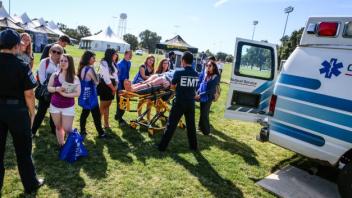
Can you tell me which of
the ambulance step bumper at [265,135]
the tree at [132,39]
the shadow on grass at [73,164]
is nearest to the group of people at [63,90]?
the shadow on grass at [73,164]

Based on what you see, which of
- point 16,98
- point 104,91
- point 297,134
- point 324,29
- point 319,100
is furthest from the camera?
point 104,91

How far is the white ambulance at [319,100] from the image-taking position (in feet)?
13.3

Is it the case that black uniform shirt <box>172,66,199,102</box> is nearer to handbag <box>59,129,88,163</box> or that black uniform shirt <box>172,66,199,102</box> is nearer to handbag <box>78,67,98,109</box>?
handbag <box>78,67,98,109</box>

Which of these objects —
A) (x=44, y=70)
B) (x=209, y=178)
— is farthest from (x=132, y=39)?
(x=209, y=178)

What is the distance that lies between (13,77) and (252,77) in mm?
4214

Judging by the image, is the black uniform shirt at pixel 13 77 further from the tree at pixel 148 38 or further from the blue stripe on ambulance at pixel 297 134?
the tree at pixel 148 38

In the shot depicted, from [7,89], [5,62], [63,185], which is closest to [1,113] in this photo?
[7,89]

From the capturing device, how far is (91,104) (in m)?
5.49

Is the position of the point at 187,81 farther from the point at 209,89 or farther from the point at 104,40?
the point at 104,40

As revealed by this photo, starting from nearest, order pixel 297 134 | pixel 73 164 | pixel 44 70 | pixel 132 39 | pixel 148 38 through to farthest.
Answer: pixel 297 134, pixel 73 164, pixel 44 70, pixel 132 39, pixel 148 38

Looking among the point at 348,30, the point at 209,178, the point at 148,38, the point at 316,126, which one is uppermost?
the point at 148,38

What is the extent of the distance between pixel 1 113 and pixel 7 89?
290 mm

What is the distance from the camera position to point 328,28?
14.3ft

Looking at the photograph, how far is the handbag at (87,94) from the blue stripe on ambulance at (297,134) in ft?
10.6
